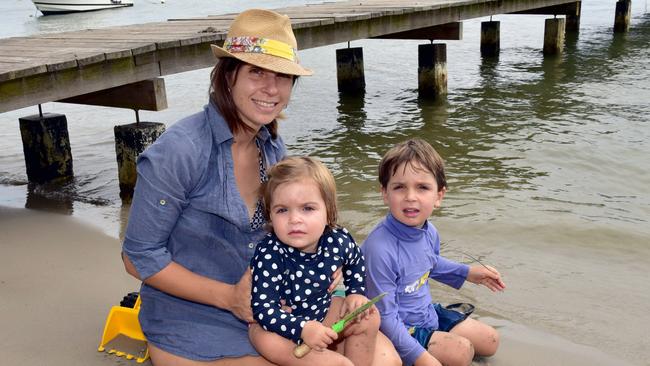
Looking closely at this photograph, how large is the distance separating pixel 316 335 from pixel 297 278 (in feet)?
0.91

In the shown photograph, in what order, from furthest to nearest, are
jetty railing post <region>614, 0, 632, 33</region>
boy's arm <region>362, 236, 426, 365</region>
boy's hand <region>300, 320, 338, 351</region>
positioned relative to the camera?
jetty railing post <region>614, 0, 632, 33</region> → boy's arm <region>362, 236, 426, 365</region> → boy's hand <region>300, 320, 338, 351</region>

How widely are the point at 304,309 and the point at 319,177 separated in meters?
0.55

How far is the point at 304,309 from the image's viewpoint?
9.18 ft

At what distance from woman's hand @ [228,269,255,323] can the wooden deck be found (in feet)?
11.1

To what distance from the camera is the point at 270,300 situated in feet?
8.78

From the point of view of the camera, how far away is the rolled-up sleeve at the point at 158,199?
2621 millimetres

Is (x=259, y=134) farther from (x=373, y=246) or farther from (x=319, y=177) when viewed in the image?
(x=373, y=246)

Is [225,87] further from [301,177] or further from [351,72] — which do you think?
[351,72]

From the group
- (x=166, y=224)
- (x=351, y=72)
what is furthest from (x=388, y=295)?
(x=351, y=72)

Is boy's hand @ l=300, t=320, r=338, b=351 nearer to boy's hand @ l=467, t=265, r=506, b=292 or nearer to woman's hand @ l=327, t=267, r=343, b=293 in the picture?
woman's hand @ l=327, t=267, r=343, b=293

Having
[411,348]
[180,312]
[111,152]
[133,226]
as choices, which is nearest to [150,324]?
[180,312]

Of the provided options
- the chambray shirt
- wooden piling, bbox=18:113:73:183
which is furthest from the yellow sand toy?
wooden piling, bbox=18:113:73:183

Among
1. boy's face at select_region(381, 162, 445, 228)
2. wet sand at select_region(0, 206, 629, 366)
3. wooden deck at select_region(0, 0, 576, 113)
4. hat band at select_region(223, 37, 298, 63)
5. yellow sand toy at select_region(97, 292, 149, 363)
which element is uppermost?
hat band at select_region(223, 37, 298, 63)

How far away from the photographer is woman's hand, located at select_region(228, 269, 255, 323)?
2.74m
